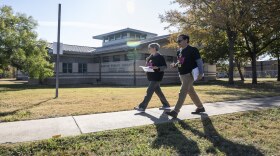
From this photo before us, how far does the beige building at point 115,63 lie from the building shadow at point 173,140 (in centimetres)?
2170

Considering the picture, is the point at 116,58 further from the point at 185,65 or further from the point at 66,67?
the point at 185,65

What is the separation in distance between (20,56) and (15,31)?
2.61 m

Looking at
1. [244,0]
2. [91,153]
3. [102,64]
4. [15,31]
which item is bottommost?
[91,153]

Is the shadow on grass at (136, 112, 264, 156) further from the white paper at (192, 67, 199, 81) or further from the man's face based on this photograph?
the man's face

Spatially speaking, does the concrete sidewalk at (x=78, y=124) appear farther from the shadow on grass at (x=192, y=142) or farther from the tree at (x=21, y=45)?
the tree at (x=21, y=45)

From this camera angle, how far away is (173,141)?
4.70m

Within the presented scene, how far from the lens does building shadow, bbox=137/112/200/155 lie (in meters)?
4.28

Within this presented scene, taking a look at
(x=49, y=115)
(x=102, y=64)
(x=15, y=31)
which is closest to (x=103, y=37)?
(x=102, y=64)

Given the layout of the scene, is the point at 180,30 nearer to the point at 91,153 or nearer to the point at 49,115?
the point at 49,115

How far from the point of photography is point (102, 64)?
33031 millimetres

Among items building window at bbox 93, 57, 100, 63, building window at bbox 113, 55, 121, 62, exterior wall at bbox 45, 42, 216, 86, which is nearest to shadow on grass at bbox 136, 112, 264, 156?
exterior wall at bbox 45, 42, 216, 86

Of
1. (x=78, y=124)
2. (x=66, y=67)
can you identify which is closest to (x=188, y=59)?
(x=78, y=124)

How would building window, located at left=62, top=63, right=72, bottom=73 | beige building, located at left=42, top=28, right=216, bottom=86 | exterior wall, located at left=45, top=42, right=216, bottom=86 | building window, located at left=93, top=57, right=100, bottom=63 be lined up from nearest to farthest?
beige building, located at left=42, top=28, right=216, bottom=86, exterior wall, located at left=45, top=42, right=216, bottom=86, building window, located at left=62, top=63, right=72, bottom=73, building window, located at left=93, top=57, right=100, bottom=63

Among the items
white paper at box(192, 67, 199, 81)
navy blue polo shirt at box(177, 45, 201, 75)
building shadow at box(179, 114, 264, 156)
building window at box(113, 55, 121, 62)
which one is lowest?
building shadow at box(179, 114, 264, 156)
